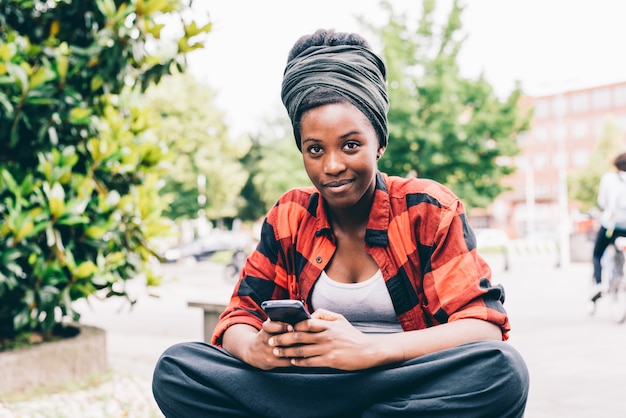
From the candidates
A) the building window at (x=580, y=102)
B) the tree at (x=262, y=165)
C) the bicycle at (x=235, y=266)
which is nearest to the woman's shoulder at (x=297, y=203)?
the bicycle at (x=235, y=266)

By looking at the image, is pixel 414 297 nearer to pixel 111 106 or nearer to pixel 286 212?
pixel 286 212

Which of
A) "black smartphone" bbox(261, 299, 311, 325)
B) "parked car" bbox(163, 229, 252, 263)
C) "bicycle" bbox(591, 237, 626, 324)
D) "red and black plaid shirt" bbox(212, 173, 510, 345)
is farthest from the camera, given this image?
"parked car" bbox(163, 229, 252, 263)

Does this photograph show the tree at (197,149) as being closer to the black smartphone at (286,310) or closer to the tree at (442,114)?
the tree at (442,114)

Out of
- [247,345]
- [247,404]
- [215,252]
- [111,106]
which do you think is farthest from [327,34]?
[215,252]

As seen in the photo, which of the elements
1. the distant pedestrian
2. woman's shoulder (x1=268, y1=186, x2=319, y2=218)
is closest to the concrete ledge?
woman's shoulder (x1=268, y1=186, x2=319, y2=218)

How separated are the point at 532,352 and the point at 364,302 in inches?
191

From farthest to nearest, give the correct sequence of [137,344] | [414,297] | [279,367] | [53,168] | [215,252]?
[215,252]
[137,344]
[53,168]
[414,297]
[279,367]

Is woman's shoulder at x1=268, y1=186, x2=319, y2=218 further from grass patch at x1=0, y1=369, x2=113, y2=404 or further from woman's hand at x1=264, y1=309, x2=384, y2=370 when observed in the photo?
grass patch at x1=0, y1=369, x2=113, y2=404

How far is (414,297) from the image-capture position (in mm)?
2104

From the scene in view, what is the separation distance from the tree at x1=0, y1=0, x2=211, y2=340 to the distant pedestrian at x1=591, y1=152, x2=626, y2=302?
18.3 feet

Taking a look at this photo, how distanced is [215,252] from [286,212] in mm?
30421

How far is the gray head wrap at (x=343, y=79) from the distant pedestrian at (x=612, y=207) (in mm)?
6427

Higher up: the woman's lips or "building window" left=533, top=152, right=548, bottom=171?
"building window" left=533, top=152, right=548, bottom=171

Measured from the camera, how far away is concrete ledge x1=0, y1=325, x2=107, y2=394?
14.2ft
